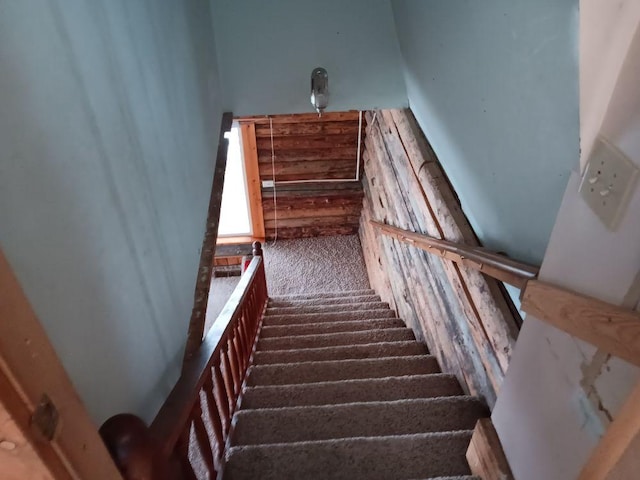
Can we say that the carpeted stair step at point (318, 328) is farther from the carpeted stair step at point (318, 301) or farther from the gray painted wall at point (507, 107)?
the gray painted wall at point (507, 107)

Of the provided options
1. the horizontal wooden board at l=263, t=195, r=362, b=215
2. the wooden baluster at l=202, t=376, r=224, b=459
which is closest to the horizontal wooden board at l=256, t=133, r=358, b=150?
the horizontal wooden board at l=263, t=195, r=362, b=215

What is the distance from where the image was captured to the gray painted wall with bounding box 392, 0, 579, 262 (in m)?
1.18

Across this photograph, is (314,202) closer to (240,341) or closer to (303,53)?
(303,53)

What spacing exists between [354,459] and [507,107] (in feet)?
4.49

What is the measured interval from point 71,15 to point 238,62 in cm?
221

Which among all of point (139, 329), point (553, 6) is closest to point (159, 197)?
point (139, 329)

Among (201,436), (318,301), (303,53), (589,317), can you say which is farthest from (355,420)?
(318,301)

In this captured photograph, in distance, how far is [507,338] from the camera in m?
1.55

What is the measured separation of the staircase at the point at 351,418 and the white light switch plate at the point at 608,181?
3.46 ft

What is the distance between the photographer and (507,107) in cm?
151

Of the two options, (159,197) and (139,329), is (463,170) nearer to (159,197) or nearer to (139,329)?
(159,197)

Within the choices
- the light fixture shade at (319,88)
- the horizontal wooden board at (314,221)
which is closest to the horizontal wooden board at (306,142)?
the horizontal wooden board at (314,221)

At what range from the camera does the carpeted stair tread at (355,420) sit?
5.64 feet

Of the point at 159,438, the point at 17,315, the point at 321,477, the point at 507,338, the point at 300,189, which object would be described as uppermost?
the point at 17,315
